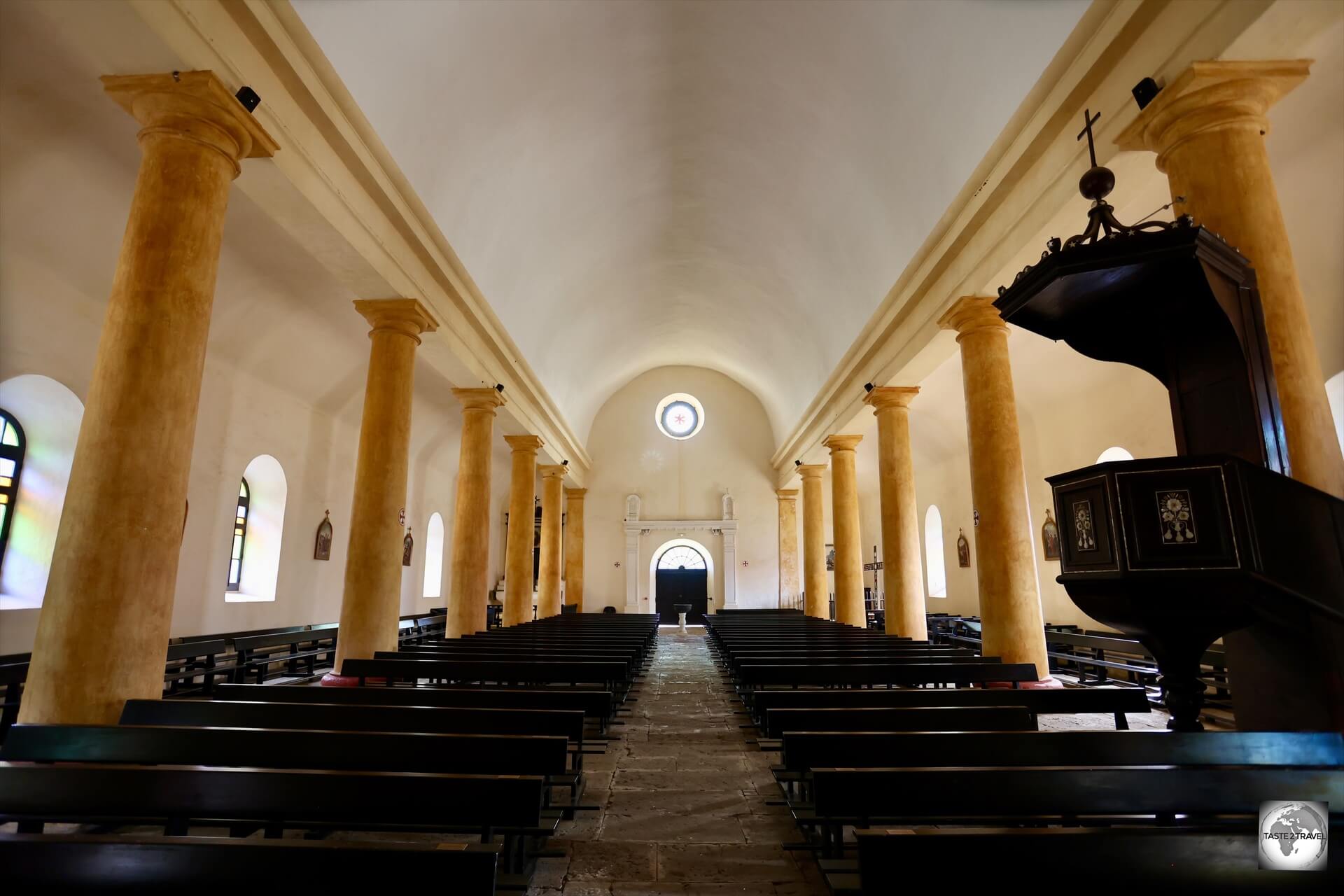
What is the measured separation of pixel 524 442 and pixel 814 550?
312 inches

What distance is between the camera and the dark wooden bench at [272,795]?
2.38 metres

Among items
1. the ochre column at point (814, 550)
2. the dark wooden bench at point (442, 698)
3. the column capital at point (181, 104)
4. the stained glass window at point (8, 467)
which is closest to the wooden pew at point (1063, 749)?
the dark wooden bench at point (442, 698)

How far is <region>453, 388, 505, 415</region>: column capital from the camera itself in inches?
433

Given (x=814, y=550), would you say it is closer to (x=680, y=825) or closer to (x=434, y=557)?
(x=434, y=557)

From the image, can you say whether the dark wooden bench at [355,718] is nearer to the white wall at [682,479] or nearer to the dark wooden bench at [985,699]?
the dark wooden bench at [985,699]

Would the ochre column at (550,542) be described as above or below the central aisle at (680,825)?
above

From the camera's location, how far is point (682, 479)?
22812 millimetres

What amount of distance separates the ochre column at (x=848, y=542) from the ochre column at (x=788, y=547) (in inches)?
288

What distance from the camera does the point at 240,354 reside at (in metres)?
10.6

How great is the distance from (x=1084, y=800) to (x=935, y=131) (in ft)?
21.9

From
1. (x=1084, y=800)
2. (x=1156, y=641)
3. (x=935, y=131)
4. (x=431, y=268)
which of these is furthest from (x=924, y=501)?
(x=1084, y=800)

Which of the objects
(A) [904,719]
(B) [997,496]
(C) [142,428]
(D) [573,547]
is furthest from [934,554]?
(C) [142,428]

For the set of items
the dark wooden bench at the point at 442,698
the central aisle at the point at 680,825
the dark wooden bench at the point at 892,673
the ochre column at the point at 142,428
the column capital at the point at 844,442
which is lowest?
the central aisle at the point at 680,825

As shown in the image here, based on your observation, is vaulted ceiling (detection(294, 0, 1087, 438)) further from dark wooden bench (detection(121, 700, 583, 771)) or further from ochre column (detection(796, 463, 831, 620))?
ochre column (detection(796, 463, 831, 620))
